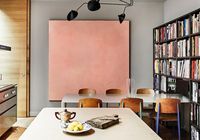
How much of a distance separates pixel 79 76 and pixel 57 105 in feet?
2.91

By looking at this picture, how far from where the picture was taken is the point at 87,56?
6.78 meters

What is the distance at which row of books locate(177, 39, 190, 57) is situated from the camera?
183 inches

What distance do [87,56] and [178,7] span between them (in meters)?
2.34

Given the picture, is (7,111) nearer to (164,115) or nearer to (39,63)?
(39,63)

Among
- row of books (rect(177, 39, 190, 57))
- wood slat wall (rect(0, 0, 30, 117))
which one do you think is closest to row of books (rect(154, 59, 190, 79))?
row of books (rect(177, 39, 190, 57))

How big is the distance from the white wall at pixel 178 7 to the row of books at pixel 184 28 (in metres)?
0.38

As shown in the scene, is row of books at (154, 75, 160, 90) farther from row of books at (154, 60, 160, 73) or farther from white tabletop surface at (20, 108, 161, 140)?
white tabletop surface at (20, 108, 161, 140)

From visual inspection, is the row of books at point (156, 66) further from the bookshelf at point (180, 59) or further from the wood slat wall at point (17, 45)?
the wood slat wall at point (17, 45)

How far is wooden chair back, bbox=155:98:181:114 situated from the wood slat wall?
3.59 m

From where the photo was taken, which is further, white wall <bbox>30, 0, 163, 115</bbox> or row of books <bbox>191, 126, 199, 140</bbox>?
white wall <bbox>30, 0, 163, 115</bbox>

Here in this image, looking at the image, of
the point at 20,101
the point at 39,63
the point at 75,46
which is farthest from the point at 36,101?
the point at 75,46

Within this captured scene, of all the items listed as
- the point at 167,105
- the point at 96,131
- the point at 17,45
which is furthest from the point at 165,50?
the point at 96,131

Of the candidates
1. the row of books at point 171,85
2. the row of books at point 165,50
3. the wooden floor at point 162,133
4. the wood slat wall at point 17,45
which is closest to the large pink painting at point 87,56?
the wood slat wall at point 17,45

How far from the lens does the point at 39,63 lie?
6.83 meters
